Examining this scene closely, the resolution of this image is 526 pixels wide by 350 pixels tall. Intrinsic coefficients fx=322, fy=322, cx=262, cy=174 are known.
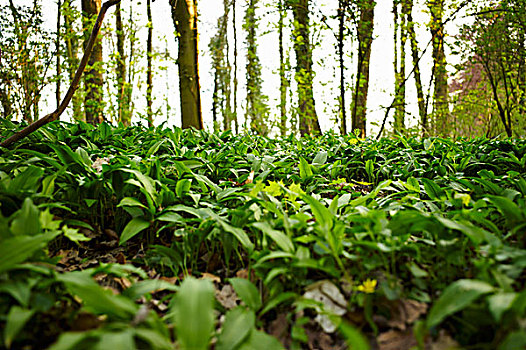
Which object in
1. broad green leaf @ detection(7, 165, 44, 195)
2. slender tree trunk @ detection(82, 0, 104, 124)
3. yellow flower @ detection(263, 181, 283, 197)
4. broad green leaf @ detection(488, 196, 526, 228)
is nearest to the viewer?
broad green leaf @ detection(488, 196, 526, 228)

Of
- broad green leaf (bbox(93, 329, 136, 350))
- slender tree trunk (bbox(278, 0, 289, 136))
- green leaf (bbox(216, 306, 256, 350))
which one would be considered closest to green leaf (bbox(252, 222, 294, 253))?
green leaf (bbox(216, 306, 256, 350))

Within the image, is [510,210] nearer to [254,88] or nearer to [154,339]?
[154,339]

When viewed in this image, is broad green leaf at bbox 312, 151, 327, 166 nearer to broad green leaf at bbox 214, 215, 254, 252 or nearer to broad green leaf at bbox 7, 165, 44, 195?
broad green leaf at bbox 214, 215, 254, 252

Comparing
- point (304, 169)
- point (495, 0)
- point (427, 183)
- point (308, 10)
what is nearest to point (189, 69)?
point (308, 10)

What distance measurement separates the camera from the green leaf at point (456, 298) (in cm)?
95

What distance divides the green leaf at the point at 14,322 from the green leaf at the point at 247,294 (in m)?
0.65

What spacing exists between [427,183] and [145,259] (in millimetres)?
1763

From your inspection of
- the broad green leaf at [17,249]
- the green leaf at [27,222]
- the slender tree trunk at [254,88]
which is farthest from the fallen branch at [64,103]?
the slender tree trunk at [254,88]

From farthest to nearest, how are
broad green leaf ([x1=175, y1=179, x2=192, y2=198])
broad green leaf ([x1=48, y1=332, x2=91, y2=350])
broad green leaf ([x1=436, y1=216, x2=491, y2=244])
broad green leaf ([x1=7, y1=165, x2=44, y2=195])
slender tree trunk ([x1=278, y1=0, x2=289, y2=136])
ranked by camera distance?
slender tree trunk ([x1=278, y1=0, x2=289, y2=136]), broad green leaf ([x1=175, y1=179, x2=192, y2=198]), broad green leaf ([x1=7, y1=165, x2=44, y2=195]), broad green leaf ([x1=436, y1=216, x2=491, y2=244]), broad green leaf ([x1=48, y1=332, x2=91, y2=350])

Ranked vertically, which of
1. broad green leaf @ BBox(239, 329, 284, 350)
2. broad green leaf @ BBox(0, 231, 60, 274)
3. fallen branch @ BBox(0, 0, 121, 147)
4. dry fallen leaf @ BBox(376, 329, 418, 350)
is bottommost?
dry fallen leaf @ BBox(376, 329, 418, 350)

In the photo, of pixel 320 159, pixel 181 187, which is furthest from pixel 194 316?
pixel 320 159

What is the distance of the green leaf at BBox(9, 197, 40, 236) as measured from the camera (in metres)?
1.21

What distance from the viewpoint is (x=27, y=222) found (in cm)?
124

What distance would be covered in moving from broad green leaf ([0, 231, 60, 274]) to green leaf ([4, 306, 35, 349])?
15 cm
